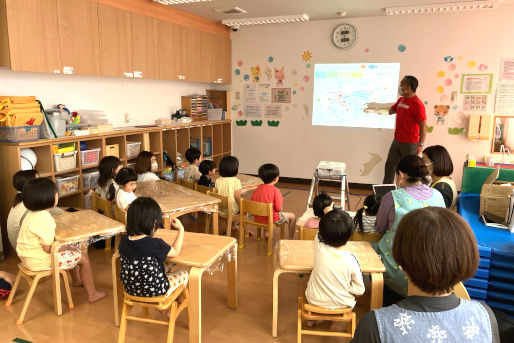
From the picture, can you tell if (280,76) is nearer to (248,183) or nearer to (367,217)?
(248,183)

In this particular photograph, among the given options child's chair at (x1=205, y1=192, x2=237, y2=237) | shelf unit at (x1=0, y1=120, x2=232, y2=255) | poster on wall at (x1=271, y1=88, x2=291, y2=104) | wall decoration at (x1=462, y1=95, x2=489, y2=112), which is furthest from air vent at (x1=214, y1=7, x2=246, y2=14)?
wall decoration at (x1=462, y1=95, x2=489, y2=112)

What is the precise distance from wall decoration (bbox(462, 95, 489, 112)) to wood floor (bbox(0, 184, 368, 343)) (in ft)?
12.9

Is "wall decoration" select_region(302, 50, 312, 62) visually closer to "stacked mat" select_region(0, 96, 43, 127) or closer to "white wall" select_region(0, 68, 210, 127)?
"white wall" select_region(0, 68, 210, 127)

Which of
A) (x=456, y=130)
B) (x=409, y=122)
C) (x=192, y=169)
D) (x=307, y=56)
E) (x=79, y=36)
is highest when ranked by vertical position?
(x=307, y=56)

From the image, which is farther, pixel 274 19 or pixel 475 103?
pixel 274 19

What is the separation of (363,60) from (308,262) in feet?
15.1

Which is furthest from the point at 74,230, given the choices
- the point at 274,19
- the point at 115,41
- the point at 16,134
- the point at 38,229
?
the point at 274,19

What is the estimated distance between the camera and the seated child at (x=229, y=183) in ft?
12.9

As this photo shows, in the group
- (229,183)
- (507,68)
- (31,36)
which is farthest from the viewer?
(507,68)

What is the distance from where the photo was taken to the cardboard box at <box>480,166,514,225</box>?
106 inches

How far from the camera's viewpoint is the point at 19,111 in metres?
3.51

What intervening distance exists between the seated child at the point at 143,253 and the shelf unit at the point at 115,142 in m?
2.03

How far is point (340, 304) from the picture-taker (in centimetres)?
213

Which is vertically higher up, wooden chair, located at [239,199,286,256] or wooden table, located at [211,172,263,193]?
wooden table, located at [211,172,263,193]
